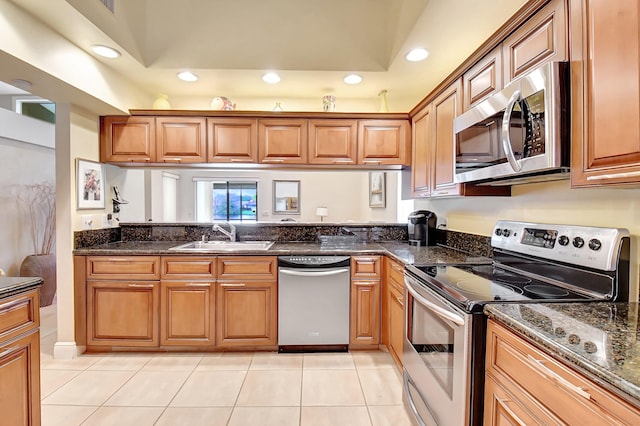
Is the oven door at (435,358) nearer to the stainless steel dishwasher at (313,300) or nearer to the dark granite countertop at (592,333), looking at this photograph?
the dark granite countertop at (592,333)

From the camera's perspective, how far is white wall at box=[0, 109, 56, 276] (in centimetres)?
370

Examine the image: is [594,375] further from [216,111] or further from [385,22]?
[216,111]

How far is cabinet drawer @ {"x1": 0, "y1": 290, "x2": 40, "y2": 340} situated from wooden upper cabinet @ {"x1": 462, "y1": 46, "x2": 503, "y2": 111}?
8.16 ft

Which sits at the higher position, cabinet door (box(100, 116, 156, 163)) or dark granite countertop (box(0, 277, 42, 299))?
cabinet door (box(100, 116, 156, 163))

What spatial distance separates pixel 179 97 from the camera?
320cm

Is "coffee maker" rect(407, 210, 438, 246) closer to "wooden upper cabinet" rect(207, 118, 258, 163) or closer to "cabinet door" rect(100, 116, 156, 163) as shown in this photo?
"wooden upper cabinet" rect(207, 118, 258, 163)

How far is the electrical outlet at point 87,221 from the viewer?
2.65 meters

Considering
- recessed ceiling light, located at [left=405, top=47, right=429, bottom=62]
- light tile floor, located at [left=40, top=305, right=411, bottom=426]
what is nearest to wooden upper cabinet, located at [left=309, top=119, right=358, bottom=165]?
recessed ceiling light, located at [left=405, top=47, right=429, bottom=62]

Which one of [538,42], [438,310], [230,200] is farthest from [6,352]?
[230,200]

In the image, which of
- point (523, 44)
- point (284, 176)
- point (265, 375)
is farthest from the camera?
point (284, 176)

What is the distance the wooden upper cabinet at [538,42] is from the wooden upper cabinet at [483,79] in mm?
58

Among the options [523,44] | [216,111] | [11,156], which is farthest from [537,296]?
[11,156]

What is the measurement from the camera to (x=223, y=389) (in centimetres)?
213

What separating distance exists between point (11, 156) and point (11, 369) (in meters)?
3.73
